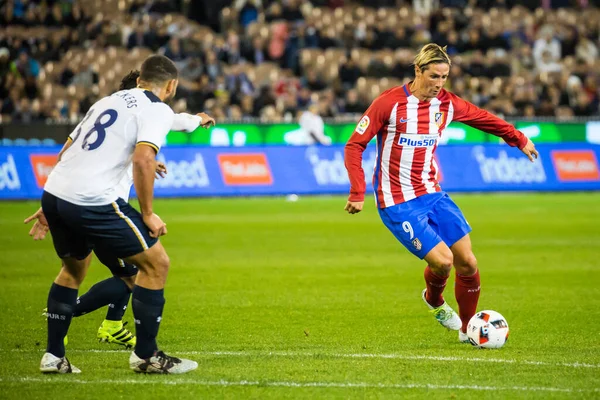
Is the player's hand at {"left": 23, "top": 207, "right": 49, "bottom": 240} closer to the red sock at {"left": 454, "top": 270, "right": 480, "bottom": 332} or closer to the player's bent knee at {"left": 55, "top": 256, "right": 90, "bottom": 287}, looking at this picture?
the player's bent knee at {"left": 55, "top": 256, "right": 90, "bottom": 287}

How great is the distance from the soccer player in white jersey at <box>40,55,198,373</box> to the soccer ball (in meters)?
2.51

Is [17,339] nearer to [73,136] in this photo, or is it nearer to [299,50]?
[73,136]

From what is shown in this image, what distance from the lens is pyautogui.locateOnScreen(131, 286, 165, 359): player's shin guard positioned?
700 centimetres

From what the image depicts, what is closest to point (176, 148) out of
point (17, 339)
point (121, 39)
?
point (121, 39)

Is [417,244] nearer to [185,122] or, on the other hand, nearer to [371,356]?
[371,356]

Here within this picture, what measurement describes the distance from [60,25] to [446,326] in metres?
23.9

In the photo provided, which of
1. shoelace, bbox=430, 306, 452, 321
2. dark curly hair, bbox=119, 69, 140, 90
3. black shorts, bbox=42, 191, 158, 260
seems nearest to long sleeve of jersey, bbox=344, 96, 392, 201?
shoelace, bbox=430, 306, 452, 321

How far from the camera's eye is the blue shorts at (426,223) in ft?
28.0

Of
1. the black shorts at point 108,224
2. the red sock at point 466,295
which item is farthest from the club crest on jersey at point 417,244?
the black shorts at point 108,224

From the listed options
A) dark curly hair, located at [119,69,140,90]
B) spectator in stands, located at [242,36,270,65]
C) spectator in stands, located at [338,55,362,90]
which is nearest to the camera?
dark curly hair, located at [119,69,140,90]

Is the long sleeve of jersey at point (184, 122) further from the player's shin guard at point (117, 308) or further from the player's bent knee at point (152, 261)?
the player's shin guard at point (117, 308)

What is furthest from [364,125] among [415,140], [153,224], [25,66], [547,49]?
[547,49]

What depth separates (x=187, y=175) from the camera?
81.5 feet

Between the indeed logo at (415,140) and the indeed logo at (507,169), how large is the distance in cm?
1738
